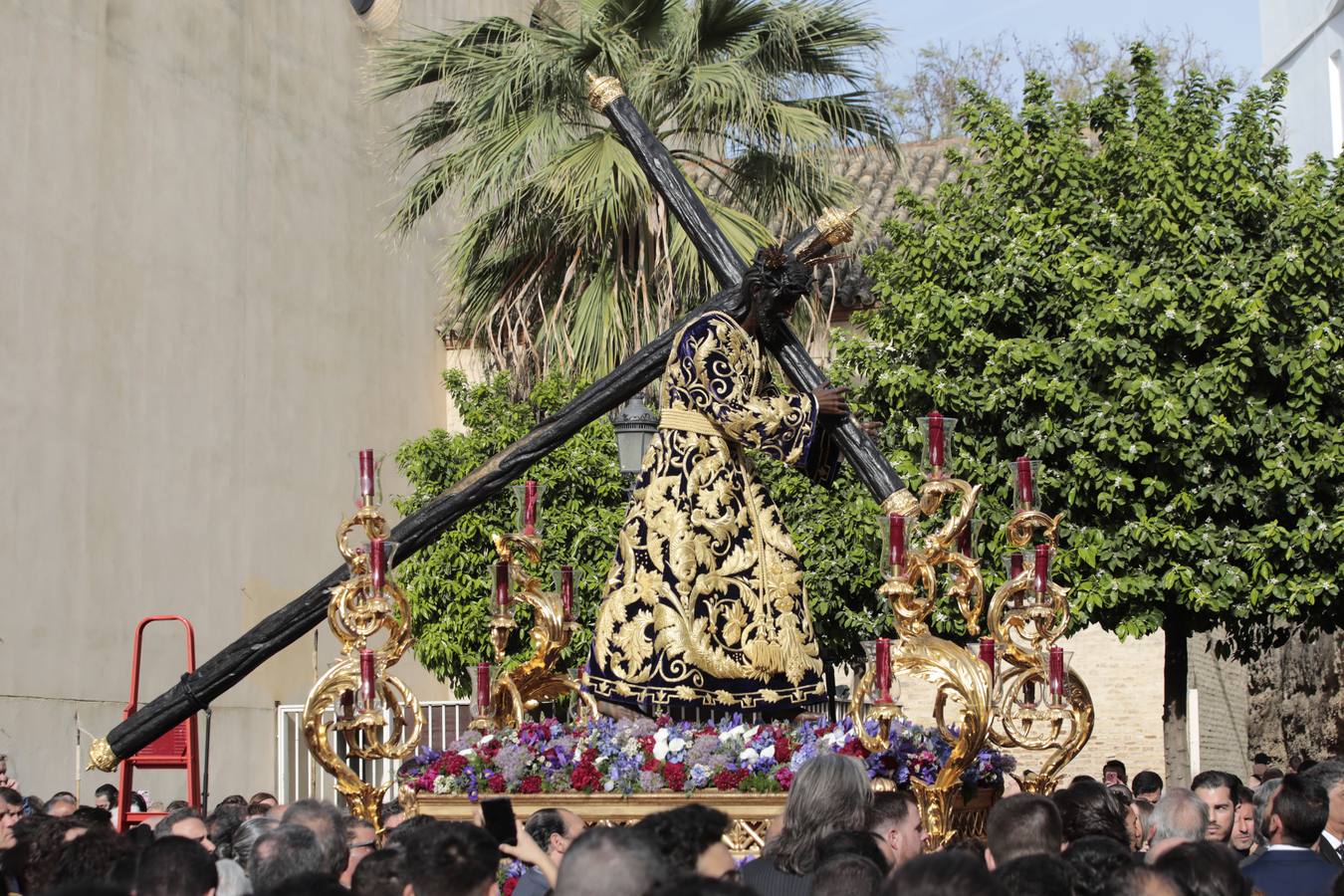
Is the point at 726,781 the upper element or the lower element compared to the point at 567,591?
lower

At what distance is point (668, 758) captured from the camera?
8.21 m

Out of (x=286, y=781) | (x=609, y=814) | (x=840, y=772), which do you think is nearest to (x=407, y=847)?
(x=840, y=772)

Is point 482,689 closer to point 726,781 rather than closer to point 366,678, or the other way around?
point 366,678

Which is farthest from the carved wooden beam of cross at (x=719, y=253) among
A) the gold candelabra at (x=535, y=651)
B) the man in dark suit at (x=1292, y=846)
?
the man in dark suit at (x=1292, y=846)

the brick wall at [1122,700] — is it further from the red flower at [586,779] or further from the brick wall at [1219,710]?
the red flower at [586,779]

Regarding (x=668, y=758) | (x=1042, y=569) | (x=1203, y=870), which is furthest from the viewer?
(x=1042, y=569)

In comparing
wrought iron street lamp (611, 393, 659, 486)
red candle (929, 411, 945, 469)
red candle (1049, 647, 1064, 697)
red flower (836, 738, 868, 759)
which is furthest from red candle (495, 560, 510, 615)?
Result: red candle (1049, 647, 1064, 697)

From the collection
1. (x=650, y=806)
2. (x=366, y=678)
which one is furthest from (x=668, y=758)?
(x=366, y=678)

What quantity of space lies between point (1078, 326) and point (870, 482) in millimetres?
6643

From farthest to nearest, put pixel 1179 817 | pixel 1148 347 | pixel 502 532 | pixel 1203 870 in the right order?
pixel 502 532
pixel 1148 347
pixel 1179 817
pixel 1203 870

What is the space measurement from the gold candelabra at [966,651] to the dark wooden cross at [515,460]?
1.07m

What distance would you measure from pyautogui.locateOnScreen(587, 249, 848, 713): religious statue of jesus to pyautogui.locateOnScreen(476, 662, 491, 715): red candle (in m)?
1.33

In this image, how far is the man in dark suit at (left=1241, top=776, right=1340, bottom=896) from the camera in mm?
5988

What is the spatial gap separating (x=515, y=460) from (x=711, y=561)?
1.45 meters
